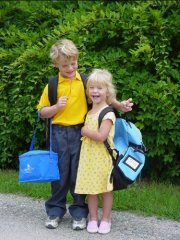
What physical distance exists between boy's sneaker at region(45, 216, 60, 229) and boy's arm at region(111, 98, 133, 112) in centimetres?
111

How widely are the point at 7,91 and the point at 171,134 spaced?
213 centimetres

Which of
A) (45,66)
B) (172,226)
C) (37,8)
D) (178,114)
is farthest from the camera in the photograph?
(37,8)

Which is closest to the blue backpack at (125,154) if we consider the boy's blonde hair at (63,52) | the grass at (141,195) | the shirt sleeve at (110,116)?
the shirt sleeve at (110,116)

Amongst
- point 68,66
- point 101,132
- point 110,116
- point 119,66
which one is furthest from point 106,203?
point 119,66

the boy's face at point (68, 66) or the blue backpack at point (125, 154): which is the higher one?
the boy's face at point (68, 66)

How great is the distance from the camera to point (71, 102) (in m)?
4.86

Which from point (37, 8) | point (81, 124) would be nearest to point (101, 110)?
point (81, 124)

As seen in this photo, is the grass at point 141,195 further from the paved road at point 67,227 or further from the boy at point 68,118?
the boy at point 68,118

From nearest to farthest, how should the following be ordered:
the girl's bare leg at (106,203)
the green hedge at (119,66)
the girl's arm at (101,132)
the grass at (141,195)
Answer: the girl's arm at (101,132) → the girl's bare leg at (106,203) → the grass at (141,195) → the green hedge at (119,66)

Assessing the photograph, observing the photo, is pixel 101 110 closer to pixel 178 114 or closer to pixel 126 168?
pixel 126 168

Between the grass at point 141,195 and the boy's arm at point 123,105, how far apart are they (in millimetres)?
1132

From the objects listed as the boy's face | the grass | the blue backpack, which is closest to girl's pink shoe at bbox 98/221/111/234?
the blue backpack

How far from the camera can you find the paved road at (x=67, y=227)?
4797 millimetres

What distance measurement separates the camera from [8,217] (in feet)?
17.4
